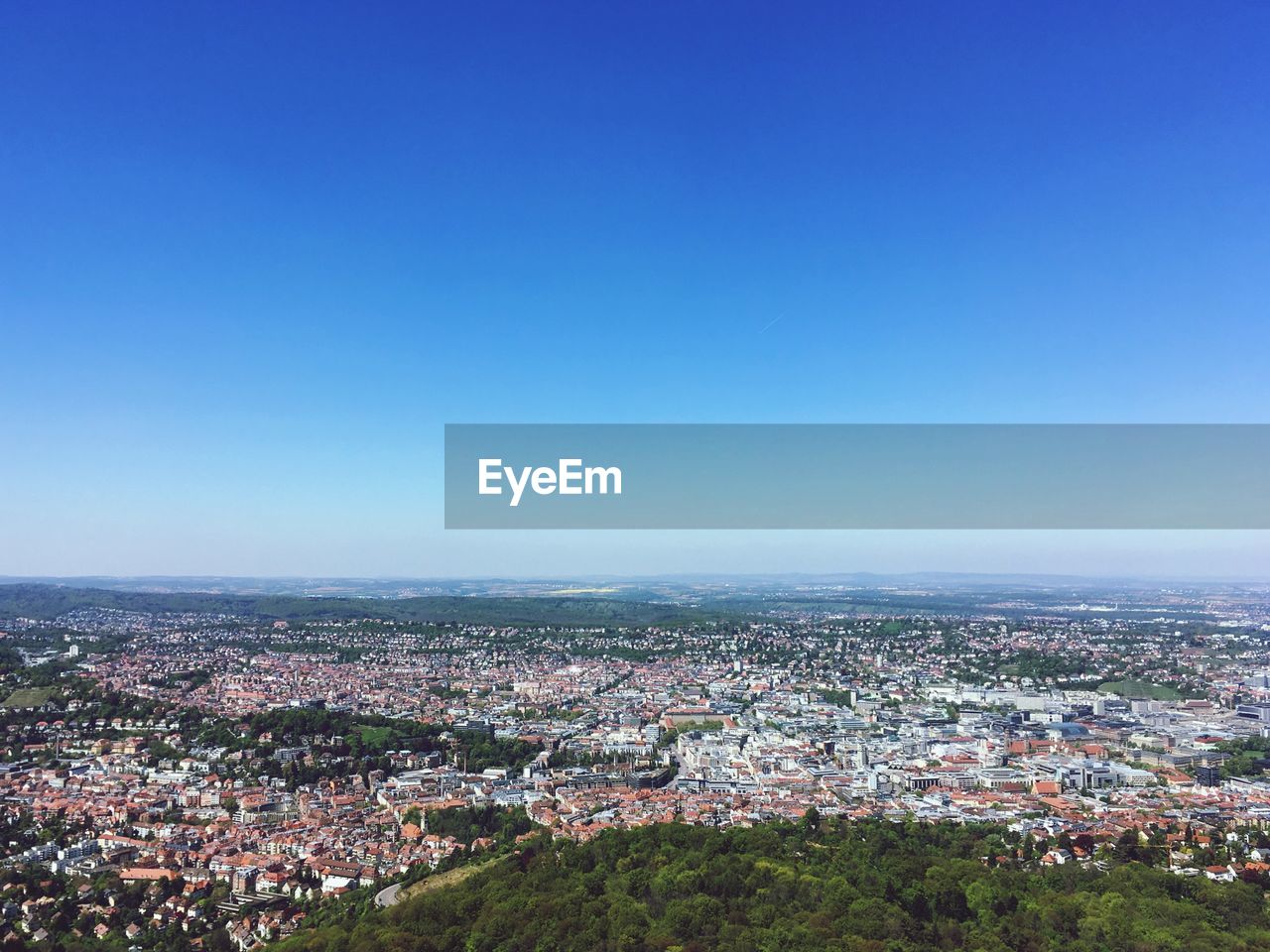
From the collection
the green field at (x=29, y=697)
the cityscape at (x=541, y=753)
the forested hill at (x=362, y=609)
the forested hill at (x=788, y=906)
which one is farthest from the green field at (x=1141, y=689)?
the green field at (x=29, y=697)

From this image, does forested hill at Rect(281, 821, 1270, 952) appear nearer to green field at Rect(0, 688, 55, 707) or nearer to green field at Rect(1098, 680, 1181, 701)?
green field at Rect(1098, 680, 1181, 701)

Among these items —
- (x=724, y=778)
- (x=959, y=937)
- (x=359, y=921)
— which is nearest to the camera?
(x=959, y=937)

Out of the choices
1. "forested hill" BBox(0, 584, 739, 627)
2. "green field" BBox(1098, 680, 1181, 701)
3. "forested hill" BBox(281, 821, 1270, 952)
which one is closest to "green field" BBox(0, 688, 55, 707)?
"forested hill" BBox(281, 821, 1270, 952)

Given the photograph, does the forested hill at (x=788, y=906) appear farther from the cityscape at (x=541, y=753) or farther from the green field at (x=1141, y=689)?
the green field at (x=1141, y=689)

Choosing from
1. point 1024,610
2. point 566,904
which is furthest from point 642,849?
point 1024,610

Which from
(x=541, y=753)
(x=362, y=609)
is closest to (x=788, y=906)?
(x=541, y=753)

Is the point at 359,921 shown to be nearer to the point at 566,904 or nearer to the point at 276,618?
the point at 566,904
